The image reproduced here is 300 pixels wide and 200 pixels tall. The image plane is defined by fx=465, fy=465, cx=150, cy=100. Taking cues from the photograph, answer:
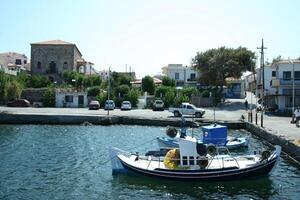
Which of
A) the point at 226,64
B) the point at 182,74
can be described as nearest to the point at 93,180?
the point at 226,64

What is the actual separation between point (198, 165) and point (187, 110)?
1397 inches

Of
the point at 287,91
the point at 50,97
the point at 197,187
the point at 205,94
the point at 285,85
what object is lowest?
the point at 197,187

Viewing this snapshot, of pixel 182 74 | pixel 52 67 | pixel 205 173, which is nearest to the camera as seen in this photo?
pixel 205 173

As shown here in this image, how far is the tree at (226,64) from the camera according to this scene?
80.9 meters

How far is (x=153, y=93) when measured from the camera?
306 ft

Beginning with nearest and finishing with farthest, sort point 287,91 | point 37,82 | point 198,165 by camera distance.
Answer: point 198,165 → point 287,91 → point 37,82

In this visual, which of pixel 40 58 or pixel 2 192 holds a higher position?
pixel 40 58

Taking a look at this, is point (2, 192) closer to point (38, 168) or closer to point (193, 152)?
point (38, 168)

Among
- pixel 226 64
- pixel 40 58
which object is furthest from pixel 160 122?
pixel 40 58

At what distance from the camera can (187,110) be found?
200ft

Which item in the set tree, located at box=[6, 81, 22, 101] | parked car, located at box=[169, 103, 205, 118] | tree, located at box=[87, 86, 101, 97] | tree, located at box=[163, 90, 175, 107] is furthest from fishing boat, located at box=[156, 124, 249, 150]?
tree, located at box=[6, 81, 22, 101]

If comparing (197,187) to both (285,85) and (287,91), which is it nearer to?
(287,91)

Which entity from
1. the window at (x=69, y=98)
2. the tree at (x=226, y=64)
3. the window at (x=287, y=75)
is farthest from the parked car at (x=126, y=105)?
the window at (x=287, y=75)

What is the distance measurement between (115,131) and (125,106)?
72.4 ft
